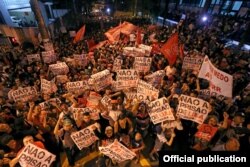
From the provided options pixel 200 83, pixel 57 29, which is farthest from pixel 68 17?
pixel 200 83

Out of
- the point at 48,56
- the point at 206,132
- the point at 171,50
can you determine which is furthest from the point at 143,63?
the point at 48,56

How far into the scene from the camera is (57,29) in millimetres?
22562

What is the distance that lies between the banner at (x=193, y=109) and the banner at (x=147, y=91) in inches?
42.9

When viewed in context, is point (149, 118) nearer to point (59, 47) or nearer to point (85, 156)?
point (85, 156)

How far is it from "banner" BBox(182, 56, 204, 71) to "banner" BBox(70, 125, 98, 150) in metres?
5.07

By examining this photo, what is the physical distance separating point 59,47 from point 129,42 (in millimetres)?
4436

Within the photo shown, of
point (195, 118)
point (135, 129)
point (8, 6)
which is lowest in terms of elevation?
point (8, 6)

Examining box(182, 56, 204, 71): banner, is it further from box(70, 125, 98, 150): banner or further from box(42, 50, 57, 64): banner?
box(42, 50, 57, 64): banner

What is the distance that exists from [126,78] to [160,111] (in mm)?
2243

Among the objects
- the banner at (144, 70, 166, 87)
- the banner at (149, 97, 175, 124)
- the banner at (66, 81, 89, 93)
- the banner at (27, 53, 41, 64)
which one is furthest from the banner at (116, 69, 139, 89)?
the banner at (27, 53, 41, 64)

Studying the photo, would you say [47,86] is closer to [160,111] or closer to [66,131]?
[66,131]

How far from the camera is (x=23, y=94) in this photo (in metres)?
7.17

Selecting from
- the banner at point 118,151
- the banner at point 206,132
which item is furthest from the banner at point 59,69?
the banner at point 206,132

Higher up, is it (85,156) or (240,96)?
(240,96)
